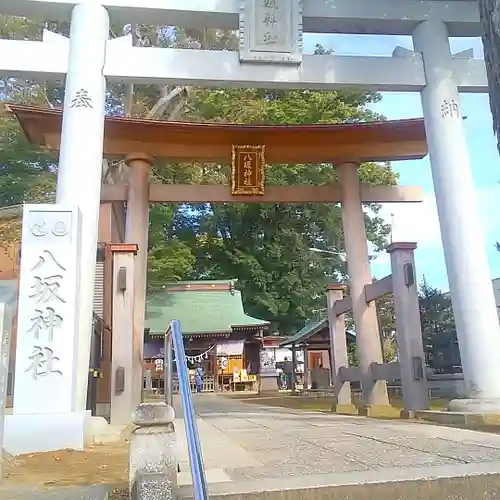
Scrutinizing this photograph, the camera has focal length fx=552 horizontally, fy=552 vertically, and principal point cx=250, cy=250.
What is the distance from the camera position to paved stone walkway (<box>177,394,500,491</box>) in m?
3.03

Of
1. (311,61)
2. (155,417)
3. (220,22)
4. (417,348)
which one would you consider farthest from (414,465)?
(220,22)

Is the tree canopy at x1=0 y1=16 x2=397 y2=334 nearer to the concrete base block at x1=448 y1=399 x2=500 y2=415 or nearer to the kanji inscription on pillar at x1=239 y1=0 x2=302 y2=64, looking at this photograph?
the kanji inscription on pillar at x1=239 y1=0 x2=302 y2=64

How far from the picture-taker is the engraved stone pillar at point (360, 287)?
28.0 feet

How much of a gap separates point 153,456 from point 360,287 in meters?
7.01

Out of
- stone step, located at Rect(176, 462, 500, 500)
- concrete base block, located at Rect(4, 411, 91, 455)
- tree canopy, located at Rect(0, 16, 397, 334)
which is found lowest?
stone step, located at Rect(176, 462, 500, 500)

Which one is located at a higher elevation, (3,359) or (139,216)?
(139,216)

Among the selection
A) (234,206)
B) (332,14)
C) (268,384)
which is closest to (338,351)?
(332,14)

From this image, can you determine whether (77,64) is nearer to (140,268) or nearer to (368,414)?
(140,268)

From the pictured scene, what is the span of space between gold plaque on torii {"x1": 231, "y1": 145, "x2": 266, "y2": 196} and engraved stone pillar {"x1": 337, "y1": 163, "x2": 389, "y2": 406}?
1.41 metres

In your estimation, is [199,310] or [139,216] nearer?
[139,216]

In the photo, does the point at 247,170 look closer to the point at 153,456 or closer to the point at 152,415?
the point at 152,415

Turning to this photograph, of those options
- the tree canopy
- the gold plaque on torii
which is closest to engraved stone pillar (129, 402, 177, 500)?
the gold plaque on torii

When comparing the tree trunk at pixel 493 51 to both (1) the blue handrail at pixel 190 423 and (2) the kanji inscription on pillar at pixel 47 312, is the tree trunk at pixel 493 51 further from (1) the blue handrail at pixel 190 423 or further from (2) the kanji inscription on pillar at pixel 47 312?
(2) the kanji inscription on pillar at pixel 47 312

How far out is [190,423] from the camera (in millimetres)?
2369
